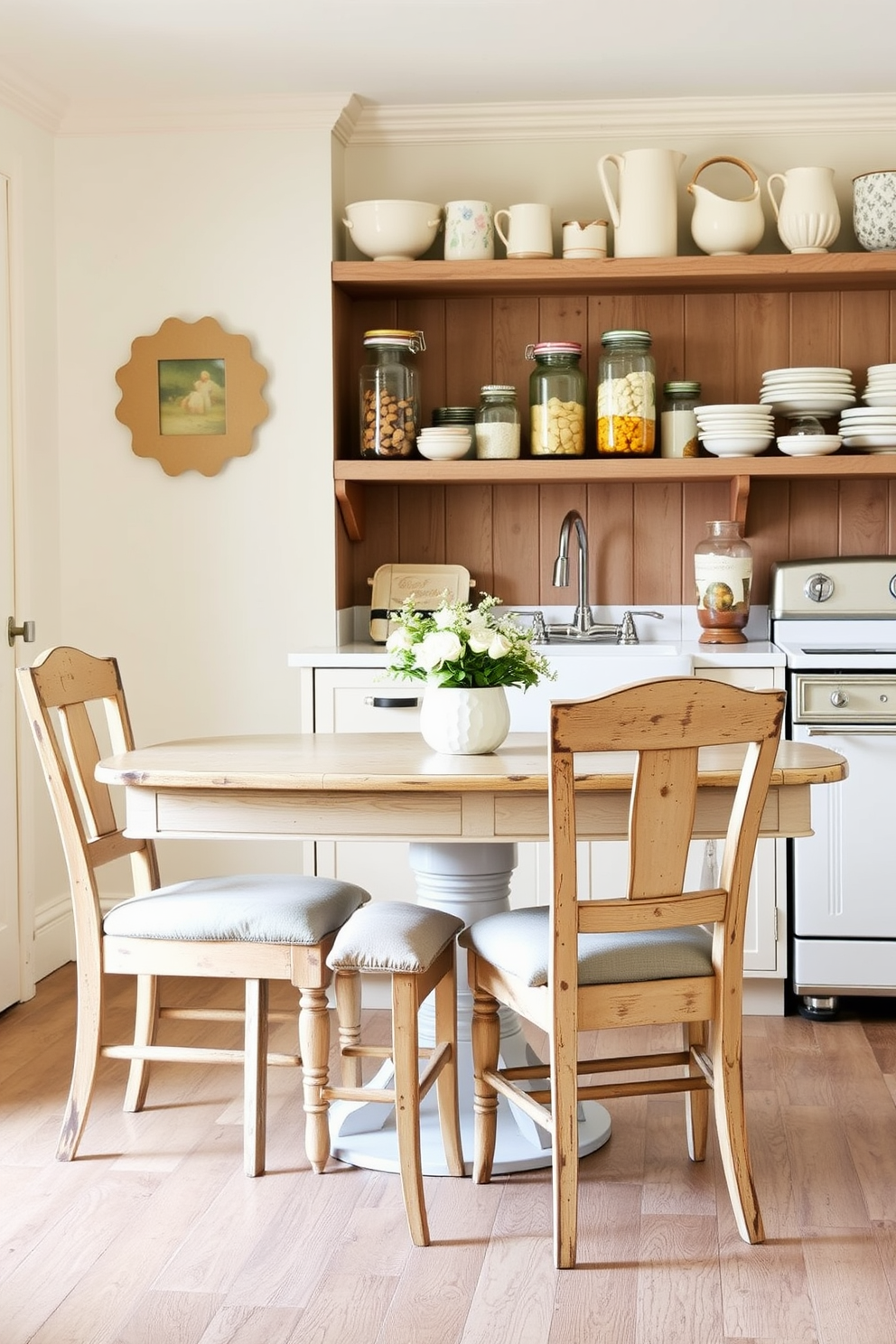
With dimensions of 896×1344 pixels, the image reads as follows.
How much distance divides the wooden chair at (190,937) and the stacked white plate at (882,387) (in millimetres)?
2039

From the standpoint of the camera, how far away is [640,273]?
3744 mm

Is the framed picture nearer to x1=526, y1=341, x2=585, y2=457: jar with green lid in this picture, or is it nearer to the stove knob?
x1=526, y1=341, x2=585, y2=457: jar with green lid

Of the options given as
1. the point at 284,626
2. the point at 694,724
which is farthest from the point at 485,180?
the point at 694,724

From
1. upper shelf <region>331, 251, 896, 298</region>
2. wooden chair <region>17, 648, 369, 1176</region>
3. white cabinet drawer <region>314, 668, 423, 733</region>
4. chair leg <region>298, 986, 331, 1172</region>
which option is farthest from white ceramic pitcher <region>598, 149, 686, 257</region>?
chair leg <region>298, 986, 331, 1172</region>

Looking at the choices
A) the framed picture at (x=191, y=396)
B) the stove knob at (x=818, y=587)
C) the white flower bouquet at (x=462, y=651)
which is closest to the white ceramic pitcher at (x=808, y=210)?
the stove knob at (x=818, y=587)

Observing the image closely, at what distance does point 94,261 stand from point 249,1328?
116 inches

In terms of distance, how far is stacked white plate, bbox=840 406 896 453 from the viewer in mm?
3744

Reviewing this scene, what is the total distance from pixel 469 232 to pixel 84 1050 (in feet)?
7.75

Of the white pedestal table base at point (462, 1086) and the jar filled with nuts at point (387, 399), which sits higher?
the jar filled with nuts at point (387, 399)

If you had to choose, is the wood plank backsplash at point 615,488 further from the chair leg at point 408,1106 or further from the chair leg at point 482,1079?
the chair leg at point 408,1106

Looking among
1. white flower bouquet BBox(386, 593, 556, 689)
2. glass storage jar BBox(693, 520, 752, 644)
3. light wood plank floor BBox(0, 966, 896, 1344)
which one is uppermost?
glass storage jar BBox(693, 520, 752, 644)

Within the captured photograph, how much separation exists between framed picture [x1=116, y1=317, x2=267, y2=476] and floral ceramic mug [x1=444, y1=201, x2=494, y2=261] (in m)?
0.63

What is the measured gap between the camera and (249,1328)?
6.63ft

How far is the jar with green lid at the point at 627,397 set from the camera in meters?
3.82
